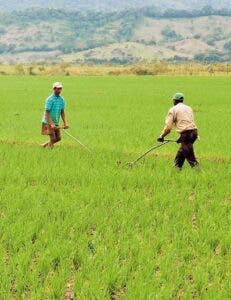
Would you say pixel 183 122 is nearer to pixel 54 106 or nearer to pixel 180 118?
pixel 180 118

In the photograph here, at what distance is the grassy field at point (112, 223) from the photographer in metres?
4.86

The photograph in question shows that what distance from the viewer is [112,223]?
6.62 metres

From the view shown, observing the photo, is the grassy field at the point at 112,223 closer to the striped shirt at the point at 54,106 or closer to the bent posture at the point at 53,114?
the bent posture at the point at 53,114

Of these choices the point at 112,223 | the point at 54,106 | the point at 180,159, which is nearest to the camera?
the point at 112,223

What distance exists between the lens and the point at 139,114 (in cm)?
2052

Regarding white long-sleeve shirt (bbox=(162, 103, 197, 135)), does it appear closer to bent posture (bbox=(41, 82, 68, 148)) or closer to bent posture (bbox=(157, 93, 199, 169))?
bent posture (bbox=(157, 93, 199, 169))

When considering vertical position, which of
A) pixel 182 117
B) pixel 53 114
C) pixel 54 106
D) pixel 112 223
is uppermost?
pixel 182 117

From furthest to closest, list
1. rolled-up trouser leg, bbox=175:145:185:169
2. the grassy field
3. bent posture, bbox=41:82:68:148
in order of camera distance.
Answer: bent posture, bbox=41:82:68:148, rolled-up trouser leg, bbox=175:145:185:169, the grassy field

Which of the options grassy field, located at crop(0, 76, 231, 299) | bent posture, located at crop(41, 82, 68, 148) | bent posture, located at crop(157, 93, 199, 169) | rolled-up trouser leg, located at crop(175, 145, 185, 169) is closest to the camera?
grassy field, located at crop(0, 76, 231, 299)

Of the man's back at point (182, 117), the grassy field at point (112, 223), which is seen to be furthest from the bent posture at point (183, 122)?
the grassy field at point (112, 223)

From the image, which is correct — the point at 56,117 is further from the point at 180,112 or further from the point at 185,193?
the point at 185,193

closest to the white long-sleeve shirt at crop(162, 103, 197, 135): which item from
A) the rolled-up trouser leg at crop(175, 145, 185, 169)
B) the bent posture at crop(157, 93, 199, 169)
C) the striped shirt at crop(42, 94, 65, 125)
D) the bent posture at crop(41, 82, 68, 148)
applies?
the bent posture at crop(157, 93, 199, 169)

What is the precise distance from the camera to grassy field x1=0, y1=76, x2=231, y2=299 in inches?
191

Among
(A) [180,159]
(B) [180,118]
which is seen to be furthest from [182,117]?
(A) [180,159]
